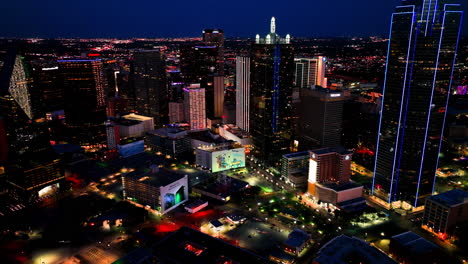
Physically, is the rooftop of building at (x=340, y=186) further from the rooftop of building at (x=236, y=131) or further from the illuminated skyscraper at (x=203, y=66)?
the illuminated skyscraper at (x=203, y=66)

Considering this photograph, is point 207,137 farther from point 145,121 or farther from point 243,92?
point 145,121

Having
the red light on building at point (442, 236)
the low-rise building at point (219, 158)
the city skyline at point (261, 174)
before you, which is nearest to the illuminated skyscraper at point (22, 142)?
the city skyline at point (261, 174)

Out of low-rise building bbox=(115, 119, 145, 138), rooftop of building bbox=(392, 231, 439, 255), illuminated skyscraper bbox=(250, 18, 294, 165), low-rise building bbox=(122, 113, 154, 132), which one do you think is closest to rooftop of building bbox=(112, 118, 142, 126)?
low-rise building bbox=(115, 119, 145, 138)

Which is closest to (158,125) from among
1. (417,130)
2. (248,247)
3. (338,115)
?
(338,115)

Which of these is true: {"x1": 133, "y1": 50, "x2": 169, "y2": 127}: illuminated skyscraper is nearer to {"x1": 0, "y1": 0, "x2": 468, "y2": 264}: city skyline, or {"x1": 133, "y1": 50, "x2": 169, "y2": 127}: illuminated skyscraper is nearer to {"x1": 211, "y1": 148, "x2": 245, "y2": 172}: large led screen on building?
{"x1": 0, "y1": 0, "x2": 468, "y2": 264}: city skyline

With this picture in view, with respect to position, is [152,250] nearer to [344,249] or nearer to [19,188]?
[344,249]

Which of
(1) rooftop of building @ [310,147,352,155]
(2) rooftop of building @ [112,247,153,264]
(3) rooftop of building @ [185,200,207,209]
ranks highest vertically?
(1) rooftop of building @ [310,147,352,155]
